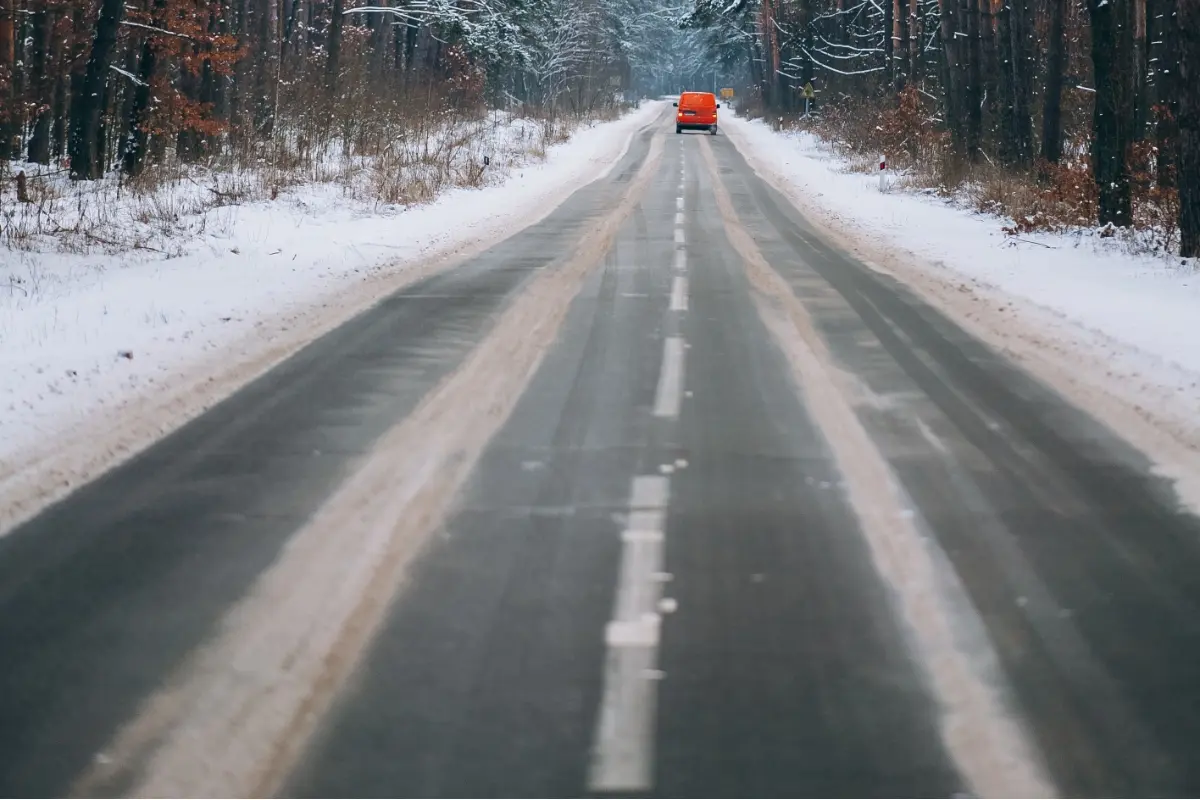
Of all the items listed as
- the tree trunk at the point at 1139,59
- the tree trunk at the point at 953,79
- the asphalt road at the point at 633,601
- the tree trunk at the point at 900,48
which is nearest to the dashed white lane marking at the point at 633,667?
the asphalt road at the point at 633,601

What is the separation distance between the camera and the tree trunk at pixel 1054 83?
21.9 m

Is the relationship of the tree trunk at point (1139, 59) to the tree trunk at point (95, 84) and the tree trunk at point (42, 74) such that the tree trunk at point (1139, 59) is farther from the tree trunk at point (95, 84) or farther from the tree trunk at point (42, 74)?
the tree trunk at point (42, 74)

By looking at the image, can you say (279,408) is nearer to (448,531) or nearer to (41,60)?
(448,531)

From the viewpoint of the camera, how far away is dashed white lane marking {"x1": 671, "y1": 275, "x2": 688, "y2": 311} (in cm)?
1157

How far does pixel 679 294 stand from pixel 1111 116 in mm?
8379

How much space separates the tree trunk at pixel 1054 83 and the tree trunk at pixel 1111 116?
4711mm

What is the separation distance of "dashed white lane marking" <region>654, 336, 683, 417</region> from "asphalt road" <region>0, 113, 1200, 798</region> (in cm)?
6

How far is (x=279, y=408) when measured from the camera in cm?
774

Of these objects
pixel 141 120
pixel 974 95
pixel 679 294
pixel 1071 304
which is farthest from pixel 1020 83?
pixel 141 120

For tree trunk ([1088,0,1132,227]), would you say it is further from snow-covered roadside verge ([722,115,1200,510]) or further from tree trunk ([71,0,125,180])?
tree trunk ([71,0,125,180])

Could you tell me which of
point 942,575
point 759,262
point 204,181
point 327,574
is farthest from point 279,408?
point 204,181

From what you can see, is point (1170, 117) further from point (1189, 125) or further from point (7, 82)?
point (7, 82)

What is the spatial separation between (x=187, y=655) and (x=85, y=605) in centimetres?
70

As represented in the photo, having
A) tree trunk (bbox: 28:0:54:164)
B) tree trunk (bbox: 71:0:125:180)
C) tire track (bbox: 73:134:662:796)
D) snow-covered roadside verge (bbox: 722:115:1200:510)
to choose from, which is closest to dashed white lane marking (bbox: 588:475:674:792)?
tire track (bbox: 73:134:662:796)
